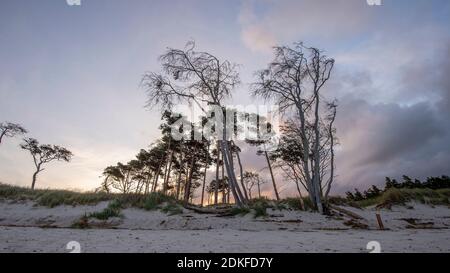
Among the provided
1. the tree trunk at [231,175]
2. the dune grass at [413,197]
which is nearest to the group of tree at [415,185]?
the dune grass at [413,197]

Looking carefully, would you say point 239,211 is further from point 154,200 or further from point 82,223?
point 82,223

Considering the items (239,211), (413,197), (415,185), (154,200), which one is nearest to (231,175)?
(239,211)

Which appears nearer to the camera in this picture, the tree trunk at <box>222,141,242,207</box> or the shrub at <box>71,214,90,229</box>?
the shrub at <box>71,214,90,229</box>

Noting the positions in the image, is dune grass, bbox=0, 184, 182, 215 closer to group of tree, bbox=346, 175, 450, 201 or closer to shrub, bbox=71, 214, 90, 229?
shrub, bbox=71, 214, 90, 229

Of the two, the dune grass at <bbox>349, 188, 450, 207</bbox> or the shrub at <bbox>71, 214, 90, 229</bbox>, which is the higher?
the dune grass at <bbox>349, 188, 450, 207</bbox>

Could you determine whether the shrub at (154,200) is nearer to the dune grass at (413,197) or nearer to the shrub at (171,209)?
the shrub at (171,209)

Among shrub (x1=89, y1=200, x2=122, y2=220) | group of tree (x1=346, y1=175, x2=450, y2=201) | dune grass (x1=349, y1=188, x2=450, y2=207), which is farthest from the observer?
group of tree (x1=346, y1=175, x2=450, y2=201)

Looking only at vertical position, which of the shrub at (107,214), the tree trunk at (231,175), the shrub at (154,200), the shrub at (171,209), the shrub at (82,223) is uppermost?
the tree trunk at (231,175)

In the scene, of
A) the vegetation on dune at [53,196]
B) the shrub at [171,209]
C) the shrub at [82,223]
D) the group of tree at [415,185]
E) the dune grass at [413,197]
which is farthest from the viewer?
the group of tree at [415,185]

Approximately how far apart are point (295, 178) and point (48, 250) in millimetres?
25194

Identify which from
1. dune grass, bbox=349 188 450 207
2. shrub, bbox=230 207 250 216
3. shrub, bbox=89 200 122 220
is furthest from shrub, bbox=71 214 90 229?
dune grass, bbox=349 188 450 207

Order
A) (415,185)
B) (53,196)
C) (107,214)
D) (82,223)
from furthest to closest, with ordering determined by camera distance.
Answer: (415,185), (53,196), (107,214), (82,223)

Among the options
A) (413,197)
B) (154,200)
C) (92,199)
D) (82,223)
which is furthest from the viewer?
(413,197)
